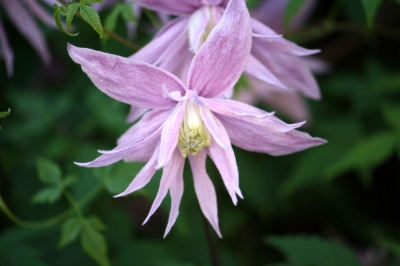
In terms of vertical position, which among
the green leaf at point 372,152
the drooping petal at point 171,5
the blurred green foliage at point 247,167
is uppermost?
the drooping petal at point 171,5

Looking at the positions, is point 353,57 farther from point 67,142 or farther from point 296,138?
point 296,138

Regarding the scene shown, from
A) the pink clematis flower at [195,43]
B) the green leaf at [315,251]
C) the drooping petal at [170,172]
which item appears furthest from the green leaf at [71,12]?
the green leaf at [315,251]

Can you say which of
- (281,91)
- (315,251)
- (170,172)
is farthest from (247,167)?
(170,172)

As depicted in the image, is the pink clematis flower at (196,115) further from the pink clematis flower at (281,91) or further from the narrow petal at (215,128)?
the pink clematis flower at (281,91)

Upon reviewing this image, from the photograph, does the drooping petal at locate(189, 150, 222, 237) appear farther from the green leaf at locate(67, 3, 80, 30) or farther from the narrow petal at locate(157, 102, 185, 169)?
the green leaf at locate(67, 3, 80, 30)

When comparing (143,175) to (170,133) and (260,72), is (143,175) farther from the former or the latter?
(260,72)

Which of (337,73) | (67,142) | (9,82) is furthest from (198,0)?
(337,73)
